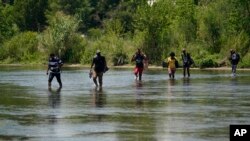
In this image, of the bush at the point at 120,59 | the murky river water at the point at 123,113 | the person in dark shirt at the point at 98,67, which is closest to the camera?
the murky river water at the point at 123,113

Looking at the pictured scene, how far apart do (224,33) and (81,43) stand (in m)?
18.8

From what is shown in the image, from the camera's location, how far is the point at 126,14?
11462cm

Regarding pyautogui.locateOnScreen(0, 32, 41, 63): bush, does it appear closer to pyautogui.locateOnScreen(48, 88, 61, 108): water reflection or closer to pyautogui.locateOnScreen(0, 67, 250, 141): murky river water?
pyautogui.locateOnScreen(0, 67, 250, 141): murky river water

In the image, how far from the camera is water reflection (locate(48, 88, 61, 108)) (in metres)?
26.9

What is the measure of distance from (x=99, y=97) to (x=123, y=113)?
7.06 meters

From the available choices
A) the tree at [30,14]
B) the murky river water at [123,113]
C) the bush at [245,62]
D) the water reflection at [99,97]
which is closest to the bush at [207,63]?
the bush at [245,62]

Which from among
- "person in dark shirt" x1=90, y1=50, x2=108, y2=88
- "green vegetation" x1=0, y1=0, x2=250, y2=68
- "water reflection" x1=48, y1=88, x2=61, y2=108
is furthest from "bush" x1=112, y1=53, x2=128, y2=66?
"water reflection" x1=48, y1=88, x2=61, y2=108

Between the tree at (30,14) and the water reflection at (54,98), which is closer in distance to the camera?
the water reflection at (54,98)

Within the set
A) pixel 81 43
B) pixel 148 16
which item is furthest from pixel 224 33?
pixel 81 43

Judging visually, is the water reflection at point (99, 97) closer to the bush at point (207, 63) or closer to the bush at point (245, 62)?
the bush at point (245, 62)

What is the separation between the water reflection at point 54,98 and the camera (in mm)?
26906

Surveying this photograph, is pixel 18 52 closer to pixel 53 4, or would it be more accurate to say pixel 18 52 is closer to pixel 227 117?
pixel 53 4

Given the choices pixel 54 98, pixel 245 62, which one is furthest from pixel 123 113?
pixel 245 62

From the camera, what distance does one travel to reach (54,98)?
2983 centimetres
